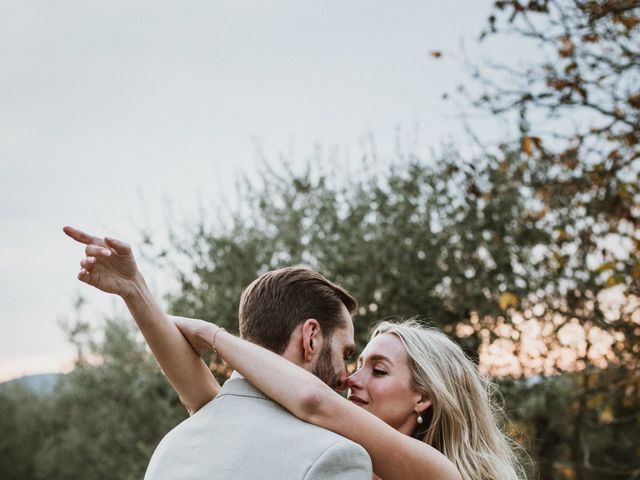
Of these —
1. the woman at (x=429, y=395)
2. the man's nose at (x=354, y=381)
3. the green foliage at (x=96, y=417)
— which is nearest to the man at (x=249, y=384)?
the woman at (x=429, y=395)

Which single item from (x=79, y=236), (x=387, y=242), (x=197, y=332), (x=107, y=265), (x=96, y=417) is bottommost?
(x=96, y=417)

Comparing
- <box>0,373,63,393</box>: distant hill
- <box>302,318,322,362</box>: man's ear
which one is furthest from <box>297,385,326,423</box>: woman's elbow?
<box>0,373,63,393</box>: distant hill

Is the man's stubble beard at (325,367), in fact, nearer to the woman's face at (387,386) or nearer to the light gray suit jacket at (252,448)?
the light gray suit jacket at (252,448)

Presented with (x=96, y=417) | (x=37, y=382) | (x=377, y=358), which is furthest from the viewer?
(x=37, y=382)

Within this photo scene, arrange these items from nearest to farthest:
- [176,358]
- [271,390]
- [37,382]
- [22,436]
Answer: [271,390], [176,358], [22,436], [37,382]

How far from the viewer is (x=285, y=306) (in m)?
2.58

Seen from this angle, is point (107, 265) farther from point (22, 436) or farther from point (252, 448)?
point (22, 436)

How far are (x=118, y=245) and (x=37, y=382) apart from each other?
24.2 meters

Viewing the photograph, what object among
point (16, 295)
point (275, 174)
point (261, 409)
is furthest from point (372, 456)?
point (16, 295)

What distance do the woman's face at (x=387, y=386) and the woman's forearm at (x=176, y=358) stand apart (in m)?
0.73

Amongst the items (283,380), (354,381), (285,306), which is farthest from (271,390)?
(354,381)

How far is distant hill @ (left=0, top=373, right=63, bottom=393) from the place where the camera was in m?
24.0

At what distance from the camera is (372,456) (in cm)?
257

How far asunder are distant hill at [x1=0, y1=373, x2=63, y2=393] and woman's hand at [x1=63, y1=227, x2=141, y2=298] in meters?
21.9
